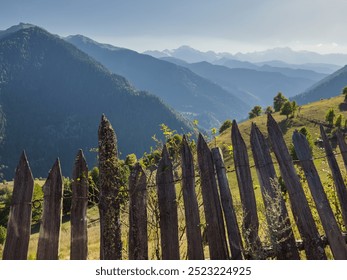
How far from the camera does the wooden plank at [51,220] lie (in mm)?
4480

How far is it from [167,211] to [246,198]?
47.4 inches

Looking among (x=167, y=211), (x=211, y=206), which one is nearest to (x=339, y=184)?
(x=211, y=206)

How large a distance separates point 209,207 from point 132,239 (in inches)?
47.1

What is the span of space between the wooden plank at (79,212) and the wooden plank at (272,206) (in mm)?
2565


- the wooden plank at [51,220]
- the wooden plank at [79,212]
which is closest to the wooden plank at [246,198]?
the wooden plank at [79,212]

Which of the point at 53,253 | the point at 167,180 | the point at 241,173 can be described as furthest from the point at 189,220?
the point at 53,253

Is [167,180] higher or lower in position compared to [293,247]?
higher

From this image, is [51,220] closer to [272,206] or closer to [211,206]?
[211,206]

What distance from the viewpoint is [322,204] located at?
17.0ft

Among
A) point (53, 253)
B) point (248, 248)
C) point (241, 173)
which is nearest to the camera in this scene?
point (53, 253)

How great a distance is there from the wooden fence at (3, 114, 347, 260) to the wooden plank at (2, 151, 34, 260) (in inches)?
0.5

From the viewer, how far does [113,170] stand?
4.75 m

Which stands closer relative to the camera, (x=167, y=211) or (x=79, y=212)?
(x=79, y=212)

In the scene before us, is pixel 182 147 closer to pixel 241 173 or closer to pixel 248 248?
pixel 241 173
